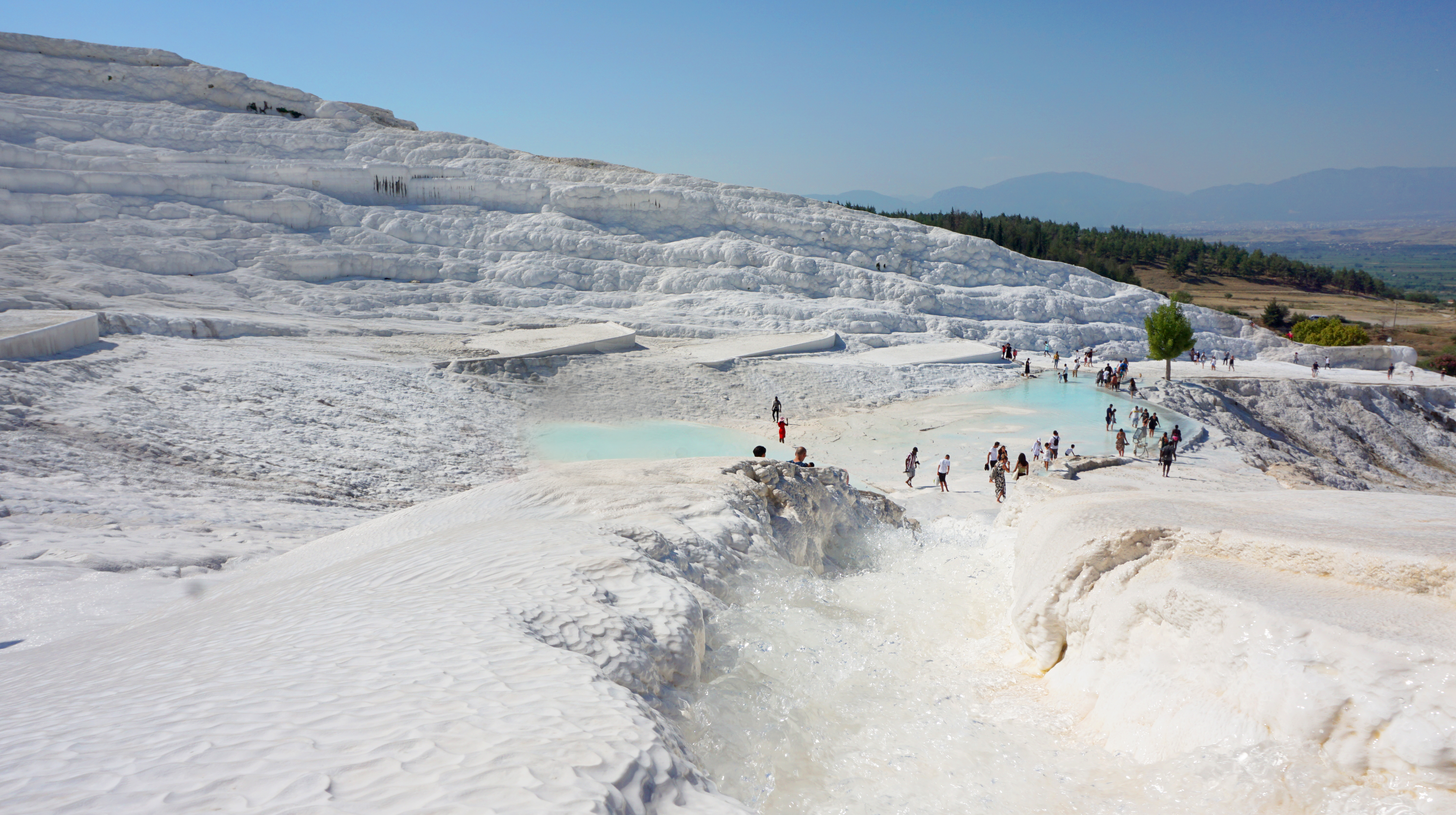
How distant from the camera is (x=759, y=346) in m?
24.0

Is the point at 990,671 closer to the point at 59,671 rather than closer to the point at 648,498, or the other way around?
the point at 648,498

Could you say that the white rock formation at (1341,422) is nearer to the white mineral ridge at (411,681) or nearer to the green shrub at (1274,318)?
the white mineral ridge at (411,681)

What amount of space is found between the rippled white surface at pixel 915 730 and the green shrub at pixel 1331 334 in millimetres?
38232

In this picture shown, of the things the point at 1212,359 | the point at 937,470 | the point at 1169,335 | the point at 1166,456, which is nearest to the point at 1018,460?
the point at 937,470

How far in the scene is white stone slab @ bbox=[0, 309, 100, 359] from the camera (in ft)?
42.6

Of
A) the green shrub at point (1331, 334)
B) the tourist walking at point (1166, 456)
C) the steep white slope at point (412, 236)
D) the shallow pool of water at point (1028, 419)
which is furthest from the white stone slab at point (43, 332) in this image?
the green shrub at point (1331, 334)

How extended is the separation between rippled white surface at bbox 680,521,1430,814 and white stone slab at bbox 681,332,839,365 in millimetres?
16016

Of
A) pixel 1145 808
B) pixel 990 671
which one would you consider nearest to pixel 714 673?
pixel 990 671

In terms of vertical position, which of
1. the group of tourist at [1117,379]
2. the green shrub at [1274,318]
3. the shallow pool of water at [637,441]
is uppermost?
the green shrub at [1274,318]

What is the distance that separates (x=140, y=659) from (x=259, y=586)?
2308 mm

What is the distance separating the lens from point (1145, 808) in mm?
3666

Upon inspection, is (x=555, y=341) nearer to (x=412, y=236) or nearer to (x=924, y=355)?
(x=412, y=236)

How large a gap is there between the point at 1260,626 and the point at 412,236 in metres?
30.0

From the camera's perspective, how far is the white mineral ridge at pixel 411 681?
290 cm
